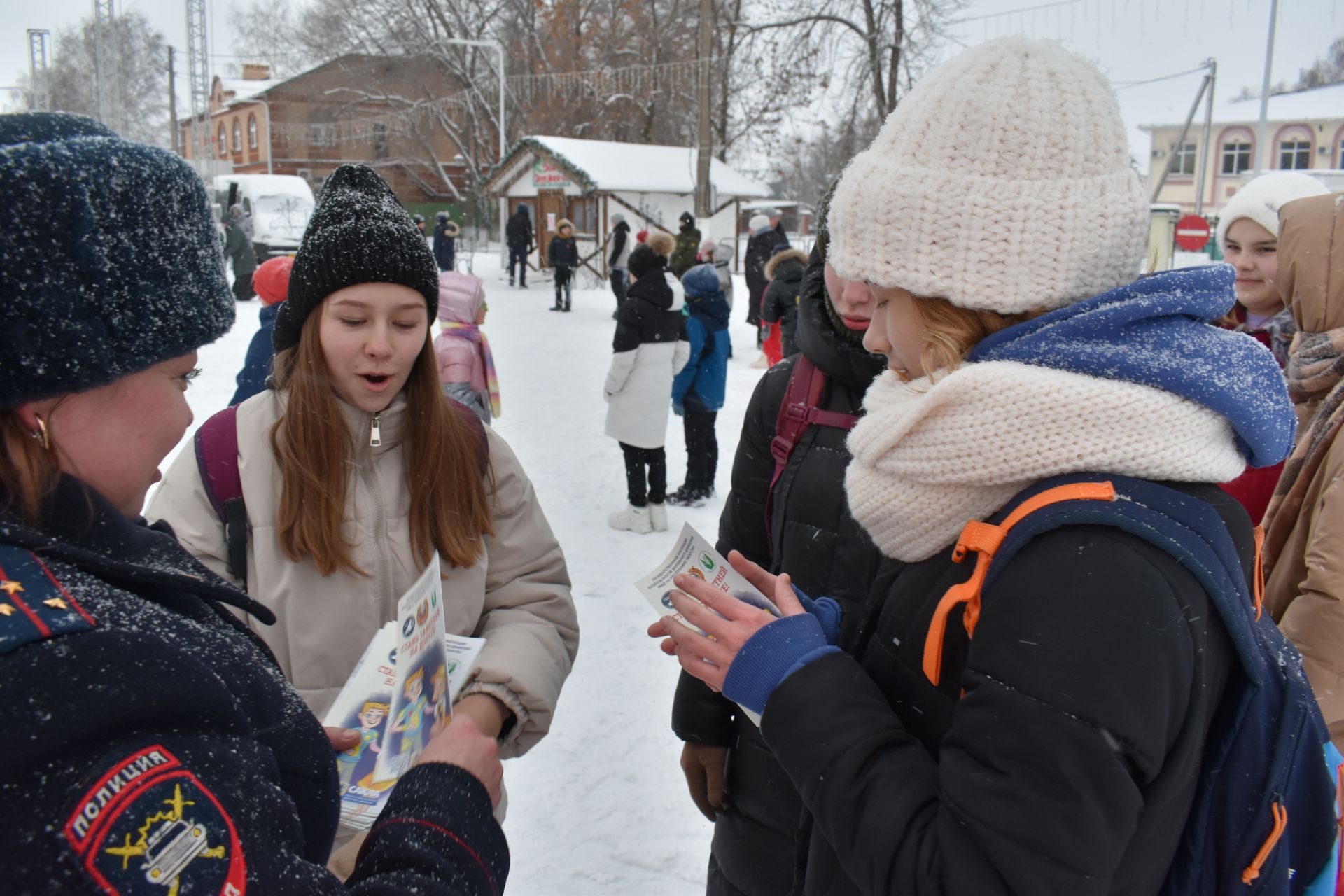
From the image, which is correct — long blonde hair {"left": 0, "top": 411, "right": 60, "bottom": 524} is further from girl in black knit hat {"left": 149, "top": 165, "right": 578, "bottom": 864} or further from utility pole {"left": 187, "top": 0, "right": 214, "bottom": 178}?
utility pole {"left": 187, "top": 0, "right": 214, "bottom": 178}

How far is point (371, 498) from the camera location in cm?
201

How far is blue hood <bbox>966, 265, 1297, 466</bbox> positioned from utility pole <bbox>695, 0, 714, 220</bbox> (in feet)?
55.0

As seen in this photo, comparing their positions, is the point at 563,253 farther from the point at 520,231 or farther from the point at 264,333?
the point at 264,333

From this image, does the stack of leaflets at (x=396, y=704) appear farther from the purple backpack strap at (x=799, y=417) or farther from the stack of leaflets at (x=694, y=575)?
the purple backpack strap at (x=799, y=417)

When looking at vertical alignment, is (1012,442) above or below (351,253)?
below

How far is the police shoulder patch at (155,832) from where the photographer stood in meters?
0.81

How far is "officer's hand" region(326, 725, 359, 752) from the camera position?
1519mm

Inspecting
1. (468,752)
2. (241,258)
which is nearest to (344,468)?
(468,752)

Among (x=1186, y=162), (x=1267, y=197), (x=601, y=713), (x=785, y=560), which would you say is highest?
(x=1186, y=162)

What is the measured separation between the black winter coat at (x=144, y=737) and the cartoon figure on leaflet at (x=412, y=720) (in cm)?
31

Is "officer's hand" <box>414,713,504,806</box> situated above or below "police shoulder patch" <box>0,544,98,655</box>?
below

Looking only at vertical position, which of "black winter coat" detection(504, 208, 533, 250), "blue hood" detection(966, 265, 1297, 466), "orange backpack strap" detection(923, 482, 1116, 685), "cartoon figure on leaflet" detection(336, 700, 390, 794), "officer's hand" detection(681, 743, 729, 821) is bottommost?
"officer's hand" detection(681, 743, 729, 821)

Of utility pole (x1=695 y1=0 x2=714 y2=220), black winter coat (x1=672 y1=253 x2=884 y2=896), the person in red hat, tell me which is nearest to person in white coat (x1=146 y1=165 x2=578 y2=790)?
black winter coat (x1=672 y1=253 x2=884 y2=896)

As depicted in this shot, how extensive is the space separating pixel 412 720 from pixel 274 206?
25653mm
